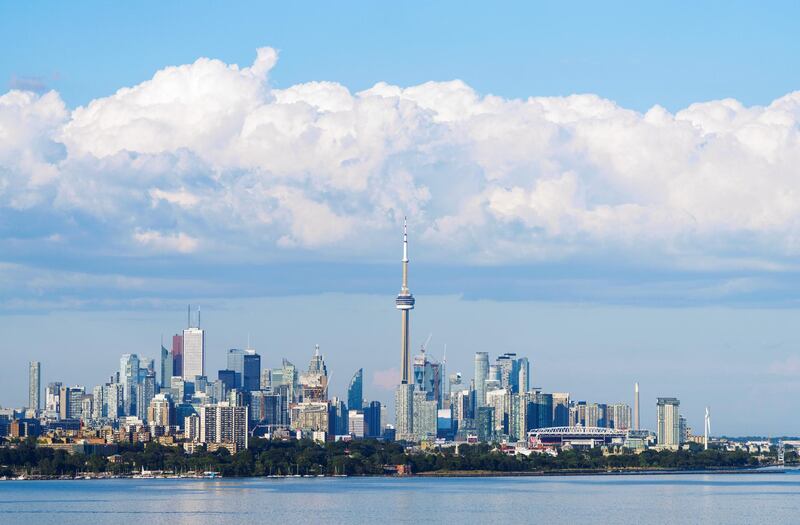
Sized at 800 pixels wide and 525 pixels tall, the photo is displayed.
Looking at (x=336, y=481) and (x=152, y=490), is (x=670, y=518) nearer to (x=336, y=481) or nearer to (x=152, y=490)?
(x=152, y=490)

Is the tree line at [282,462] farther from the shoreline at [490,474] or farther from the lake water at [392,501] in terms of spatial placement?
the lake water at [392,501]

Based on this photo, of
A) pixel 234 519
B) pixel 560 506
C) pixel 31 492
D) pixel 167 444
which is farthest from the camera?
pixel 167 444

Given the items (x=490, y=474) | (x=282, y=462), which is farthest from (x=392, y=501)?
(x=490, y=474)

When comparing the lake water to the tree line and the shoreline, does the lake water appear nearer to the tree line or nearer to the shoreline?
the shoreline

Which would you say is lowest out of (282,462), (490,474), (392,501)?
(392,501)

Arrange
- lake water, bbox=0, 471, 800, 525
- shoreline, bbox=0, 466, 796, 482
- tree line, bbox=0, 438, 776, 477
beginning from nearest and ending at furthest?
lake water, bbox=0, 471, 800, 525 → shoreline, bbox=0, 466, 796, 482 → tree line, bbox=0, 438, 776, 477

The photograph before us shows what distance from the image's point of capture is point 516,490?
126m

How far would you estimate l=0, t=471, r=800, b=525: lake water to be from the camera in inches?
3511

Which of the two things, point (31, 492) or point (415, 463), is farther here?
point (415, 463)

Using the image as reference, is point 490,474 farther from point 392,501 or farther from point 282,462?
point 392,501

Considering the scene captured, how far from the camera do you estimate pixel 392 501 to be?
350ft

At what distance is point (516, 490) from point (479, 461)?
51.6 m

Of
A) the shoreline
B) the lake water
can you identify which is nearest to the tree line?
the shoreline

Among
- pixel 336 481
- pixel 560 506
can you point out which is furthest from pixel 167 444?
pixel 560 506
